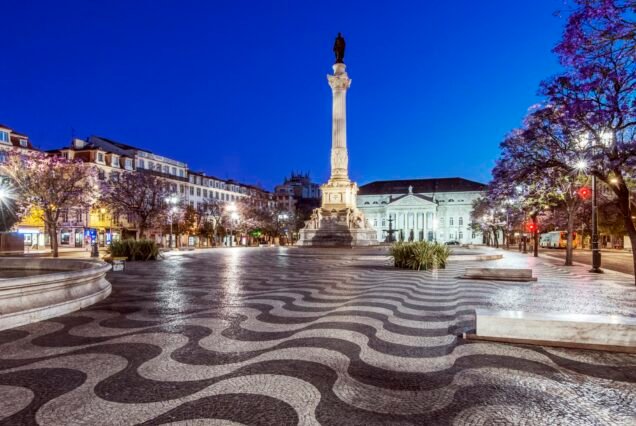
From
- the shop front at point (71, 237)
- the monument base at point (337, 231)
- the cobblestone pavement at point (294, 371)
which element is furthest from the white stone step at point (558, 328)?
the shop front at point (71, 237)

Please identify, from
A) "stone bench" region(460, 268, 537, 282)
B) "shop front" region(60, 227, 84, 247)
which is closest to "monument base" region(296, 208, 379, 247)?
"stone bench" region(460, 268, 537, 282)

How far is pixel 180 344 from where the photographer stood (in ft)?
20.1

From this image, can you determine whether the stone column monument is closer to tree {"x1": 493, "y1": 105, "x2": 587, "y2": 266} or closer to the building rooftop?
tree {"x1": 493, "y1": 105, "x2": 587, "y2": 266}

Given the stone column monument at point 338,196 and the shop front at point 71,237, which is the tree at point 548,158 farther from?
Result: the shop front at point 71,237

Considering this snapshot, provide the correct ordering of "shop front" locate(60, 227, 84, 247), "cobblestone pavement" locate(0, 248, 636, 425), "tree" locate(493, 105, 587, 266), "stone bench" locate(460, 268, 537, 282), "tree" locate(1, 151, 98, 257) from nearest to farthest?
"cobblestone pavement" locate(0, 248, 636, 425), "stone bench" locate(460, 268, 537, 282), "tree" locate(493, 105, 587, 266), "tree" locate(1, 151, 98, 257), "shop front" locate(60, 227, 84, 247)

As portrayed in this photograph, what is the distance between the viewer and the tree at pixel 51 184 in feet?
112

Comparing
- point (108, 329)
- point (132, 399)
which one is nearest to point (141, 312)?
point (108, 329)

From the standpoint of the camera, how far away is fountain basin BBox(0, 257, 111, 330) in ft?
23.8

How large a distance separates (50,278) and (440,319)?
763cm

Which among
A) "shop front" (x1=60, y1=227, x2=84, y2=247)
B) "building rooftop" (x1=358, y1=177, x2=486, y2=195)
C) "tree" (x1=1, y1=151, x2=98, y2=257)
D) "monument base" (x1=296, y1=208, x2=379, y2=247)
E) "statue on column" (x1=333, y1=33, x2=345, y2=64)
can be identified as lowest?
"shop front" (x1=60, y1=227, x2=84, y2=247)

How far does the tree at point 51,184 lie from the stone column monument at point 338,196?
A: 21281 mm

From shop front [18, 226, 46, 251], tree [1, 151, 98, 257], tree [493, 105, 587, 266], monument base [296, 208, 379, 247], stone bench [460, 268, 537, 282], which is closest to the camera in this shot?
stone bench [460, 268, 537, 282]

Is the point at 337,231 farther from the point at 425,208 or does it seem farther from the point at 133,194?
the point at 425,208

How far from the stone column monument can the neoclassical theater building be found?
262 ft
